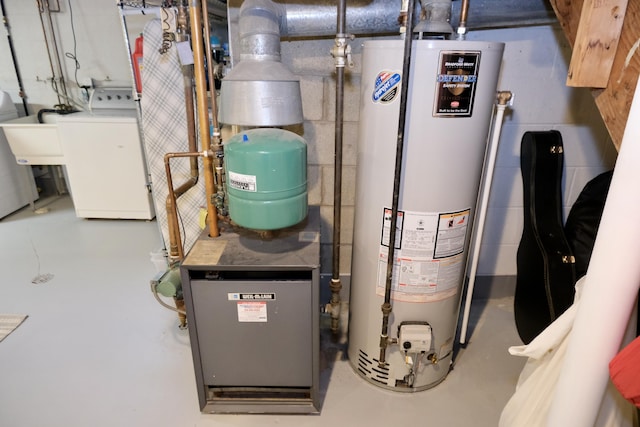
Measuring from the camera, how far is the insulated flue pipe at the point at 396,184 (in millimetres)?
1149

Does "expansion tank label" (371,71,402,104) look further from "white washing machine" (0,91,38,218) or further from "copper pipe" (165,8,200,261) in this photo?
"white washing machine" (0,91,38,218)

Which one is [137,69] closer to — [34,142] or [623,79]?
[34,142]

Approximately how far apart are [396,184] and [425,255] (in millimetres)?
314

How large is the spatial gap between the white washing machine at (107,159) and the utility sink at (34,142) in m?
0.19

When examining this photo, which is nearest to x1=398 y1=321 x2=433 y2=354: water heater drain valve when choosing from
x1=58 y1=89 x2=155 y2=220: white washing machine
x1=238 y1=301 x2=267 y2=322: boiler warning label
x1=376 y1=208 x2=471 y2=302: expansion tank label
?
x1=376 y1=208 x2=471 y2=302: expansion tank label

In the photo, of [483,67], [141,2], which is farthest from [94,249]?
[483,67]

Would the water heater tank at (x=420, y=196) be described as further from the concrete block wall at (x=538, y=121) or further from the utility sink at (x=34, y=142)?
the utility sink at (x=34, y=142)

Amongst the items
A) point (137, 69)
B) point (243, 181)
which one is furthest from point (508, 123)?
point (137, 69)

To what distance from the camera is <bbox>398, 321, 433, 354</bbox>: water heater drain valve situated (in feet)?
4.91

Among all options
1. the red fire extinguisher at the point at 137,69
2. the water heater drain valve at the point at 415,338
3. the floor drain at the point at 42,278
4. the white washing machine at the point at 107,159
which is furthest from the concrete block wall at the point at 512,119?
the floor drain at the point at 42,278

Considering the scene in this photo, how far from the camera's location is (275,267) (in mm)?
1305

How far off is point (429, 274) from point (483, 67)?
0.76 metres

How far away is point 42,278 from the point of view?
2480 millimetres

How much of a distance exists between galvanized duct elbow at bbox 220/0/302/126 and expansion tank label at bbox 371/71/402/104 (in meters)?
0.31
